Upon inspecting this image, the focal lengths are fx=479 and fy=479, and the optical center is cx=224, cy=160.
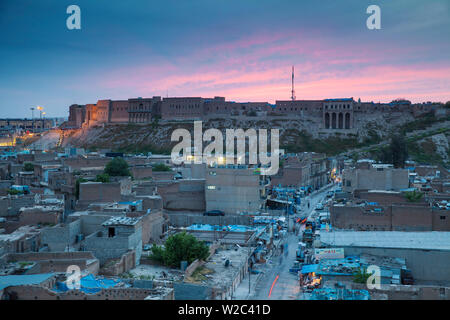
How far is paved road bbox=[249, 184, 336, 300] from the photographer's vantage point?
48.1 ft

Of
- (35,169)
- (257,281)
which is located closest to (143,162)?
(35,169)

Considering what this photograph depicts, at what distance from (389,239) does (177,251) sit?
305 inches

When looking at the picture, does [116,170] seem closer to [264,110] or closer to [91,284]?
[91,284]

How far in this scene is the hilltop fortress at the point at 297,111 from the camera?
209 ft

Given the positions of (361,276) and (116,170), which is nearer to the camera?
(361,276)

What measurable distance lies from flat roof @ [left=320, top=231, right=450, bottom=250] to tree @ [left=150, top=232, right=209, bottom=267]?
486 cm

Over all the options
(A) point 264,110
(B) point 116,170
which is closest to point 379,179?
(B) point 116,170

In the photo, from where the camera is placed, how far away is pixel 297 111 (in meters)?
65.6

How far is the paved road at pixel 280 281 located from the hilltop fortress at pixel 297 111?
45245 millimetres

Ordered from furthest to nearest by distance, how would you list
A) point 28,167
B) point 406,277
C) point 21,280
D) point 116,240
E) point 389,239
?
point 28,167, point 389,239, point 116,240, point 406,277, point 21,280

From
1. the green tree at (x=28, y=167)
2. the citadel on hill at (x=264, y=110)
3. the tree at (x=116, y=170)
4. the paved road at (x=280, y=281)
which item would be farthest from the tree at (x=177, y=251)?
the citadel on hill at (x=264, y=110)

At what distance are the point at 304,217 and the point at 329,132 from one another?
38.2m

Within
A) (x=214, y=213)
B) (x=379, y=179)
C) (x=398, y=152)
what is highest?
(x=398, y=152)

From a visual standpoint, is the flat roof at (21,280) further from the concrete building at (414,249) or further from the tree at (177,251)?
the concrete building at (414,249)
